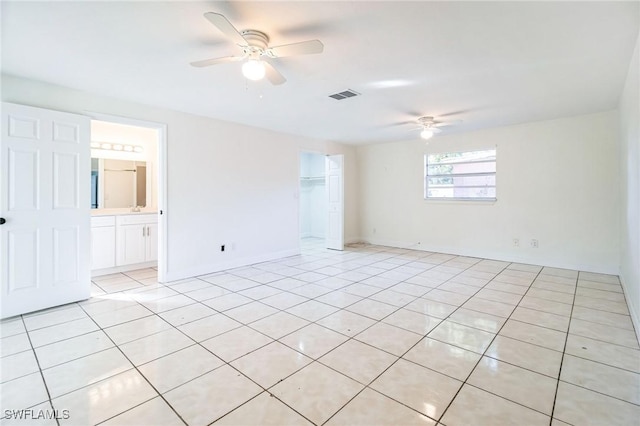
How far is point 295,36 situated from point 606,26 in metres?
2.30

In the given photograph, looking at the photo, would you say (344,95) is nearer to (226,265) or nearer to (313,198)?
(226,265)

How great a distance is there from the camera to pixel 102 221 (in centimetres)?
449

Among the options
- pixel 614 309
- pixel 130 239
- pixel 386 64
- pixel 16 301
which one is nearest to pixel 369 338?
pixel 386 64

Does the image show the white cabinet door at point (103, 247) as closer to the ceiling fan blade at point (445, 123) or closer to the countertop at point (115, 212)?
the countertop at point (115, 212)

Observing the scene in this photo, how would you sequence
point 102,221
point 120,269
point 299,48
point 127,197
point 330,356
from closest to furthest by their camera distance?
1. point 299,48
2. point 330,356
3. point 102,221
4. point 120,269
5. point 127,197

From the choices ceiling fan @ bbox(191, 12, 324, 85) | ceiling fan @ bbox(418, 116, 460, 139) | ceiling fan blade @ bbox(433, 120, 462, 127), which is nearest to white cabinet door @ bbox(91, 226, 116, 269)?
ceiling fan @ bbox(191, 12, 324, 85)

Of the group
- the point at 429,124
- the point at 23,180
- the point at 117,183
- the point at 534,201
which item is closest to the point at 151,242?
the point at 117,183

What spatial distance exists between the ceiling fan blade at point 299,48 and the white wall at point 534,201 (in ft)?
15.3

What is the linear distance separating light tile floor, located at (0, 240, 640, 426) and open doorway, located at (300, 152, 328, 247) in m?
4.59

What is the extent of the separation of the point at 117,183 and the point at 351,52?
4.75m

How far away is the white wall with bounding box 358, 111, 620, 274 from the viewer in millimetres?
4461

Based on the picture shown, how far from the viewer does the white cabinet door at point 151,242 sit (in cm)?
499

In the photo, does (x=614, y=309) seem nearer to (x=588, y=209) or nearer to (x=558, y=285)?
(x=558, y=285)

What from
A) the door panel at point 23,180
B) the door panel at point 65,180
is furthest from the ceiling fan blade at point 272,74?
the door panel at point 23,180
